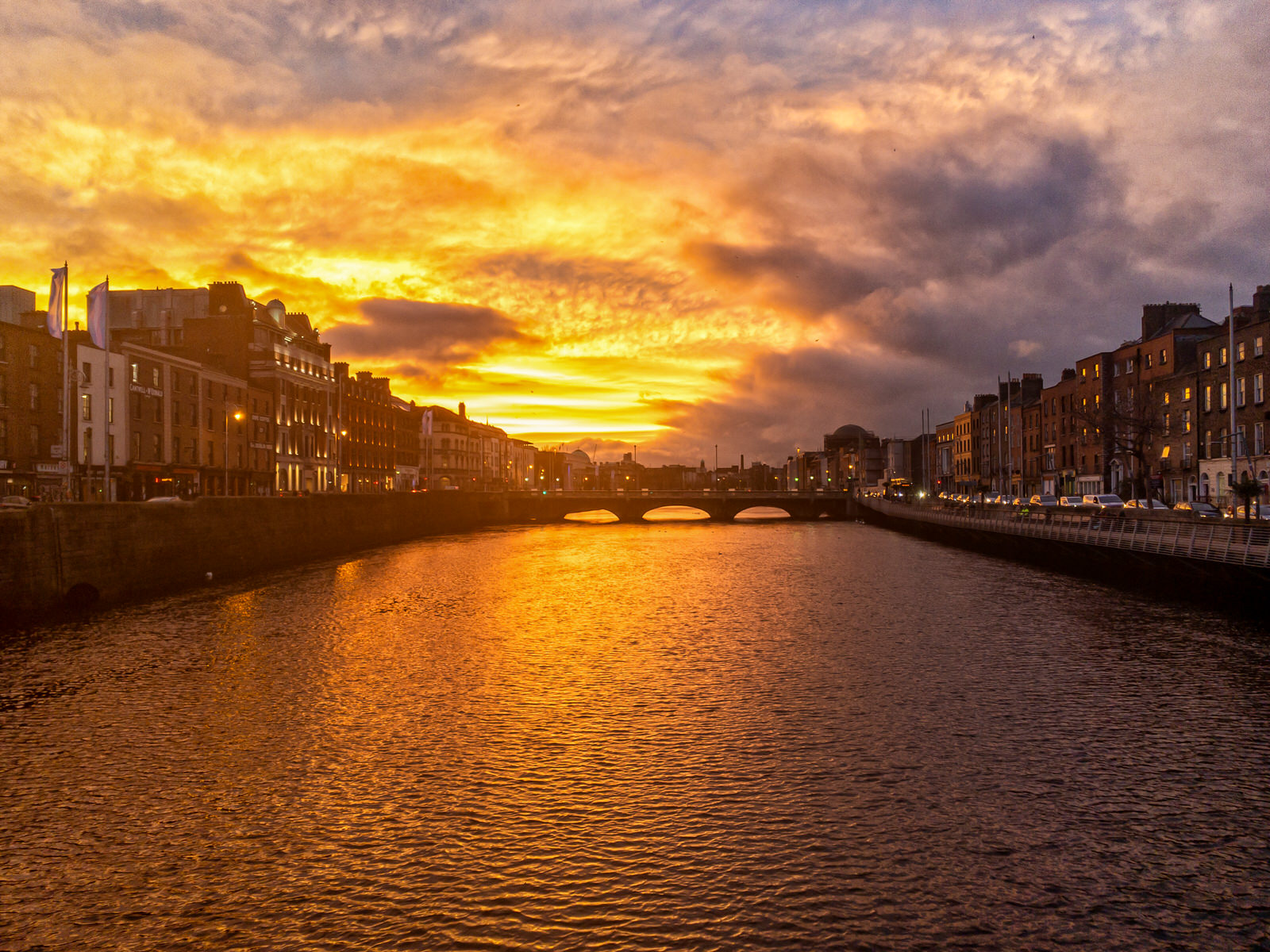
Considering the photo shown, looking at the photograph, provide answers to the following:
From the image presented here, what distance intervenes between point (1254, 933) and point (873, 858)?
14.5ft

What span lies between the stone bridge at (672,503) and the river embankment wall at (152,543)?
6729 cm

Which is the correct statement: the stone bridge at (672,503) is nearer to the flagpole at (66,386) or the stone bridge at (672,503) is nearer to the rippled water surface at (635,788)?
the flagpole at (66,386)

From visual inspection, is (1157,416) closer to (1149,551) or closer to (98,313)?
(1149,551)

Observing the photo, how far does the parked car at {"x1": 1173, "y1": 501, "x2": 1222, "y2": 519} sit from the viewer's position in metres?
48.4

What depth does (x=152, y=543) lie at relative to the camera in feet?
135

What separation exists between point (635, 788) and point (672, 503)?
130 metres

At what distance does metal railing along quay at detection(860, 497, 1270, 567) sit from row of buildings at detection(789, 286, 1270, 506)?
6169mm

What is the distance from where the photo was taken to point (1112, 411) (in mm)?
72062

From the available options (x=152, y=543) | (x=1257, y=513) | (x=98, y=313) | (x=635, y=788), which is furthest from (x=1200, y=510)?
(x=98, y=313)

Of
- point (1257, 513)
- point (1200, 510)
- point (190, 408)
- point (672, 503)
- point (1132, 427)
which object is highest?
point (190, 408)

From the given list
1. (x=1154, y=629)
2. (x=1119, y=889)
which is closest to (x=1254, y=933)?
(x=1119, y=889)

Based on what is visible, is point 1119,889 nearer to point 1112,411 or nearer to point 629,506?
point 1112,411

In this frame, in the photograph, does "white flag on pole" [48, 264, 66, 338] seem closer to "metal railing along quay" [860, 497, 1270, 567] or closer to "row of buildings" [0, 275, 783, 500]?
"row of buildings" [0, 275, 783, 500]

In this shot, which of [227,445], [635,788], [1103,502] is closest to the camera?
[635,788]
